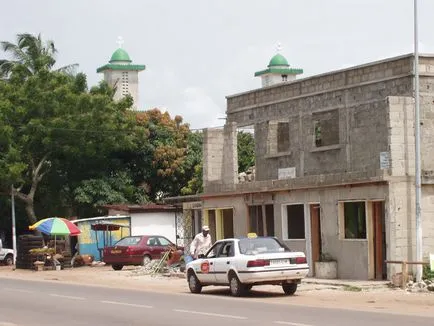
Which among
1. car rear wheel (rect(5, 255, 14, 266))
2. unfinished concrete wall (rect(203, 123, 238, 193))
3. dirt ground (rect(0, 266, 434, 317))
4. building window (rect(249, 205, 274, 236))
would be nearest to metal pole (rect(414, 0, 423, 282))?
dirt ground (rect(0, 266, 434, 317))

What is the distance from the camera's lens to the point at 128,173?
52.9 metres

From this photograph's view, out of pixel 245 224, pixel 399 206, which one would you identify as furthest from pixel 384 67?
pixel 245 224

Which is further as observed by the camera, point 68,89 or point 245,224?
point 68,89

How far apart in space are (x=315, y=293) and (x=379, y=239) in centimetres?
414

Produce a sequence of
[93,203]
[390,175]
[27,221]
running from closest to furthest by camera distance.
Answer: [390,175] → [93,203] → [27,221]

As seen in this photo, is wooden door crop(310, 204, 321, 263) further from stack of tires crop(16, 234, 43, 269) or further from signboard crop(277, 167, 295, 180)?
stack of tires crop(16, 234, 43, 269)

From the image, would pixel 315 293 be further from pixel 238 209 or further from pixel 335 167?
pixel 238 209

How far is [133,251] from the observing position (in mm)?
38500

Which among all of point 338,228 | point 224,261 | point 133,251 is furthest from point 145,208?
point 224,261

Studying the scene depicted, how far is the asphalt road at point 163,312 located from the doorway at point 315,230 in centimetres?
656

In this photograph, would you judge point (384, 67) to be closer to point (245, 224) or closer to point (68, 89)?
point (245, 224)

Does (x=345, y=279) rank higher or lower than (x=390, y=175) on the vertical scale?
lower

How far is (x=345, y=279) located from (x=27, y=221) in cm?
2945

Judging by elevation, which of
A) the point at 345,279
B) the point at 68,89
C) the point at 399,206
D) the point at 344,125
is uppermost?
the point at 68,89
